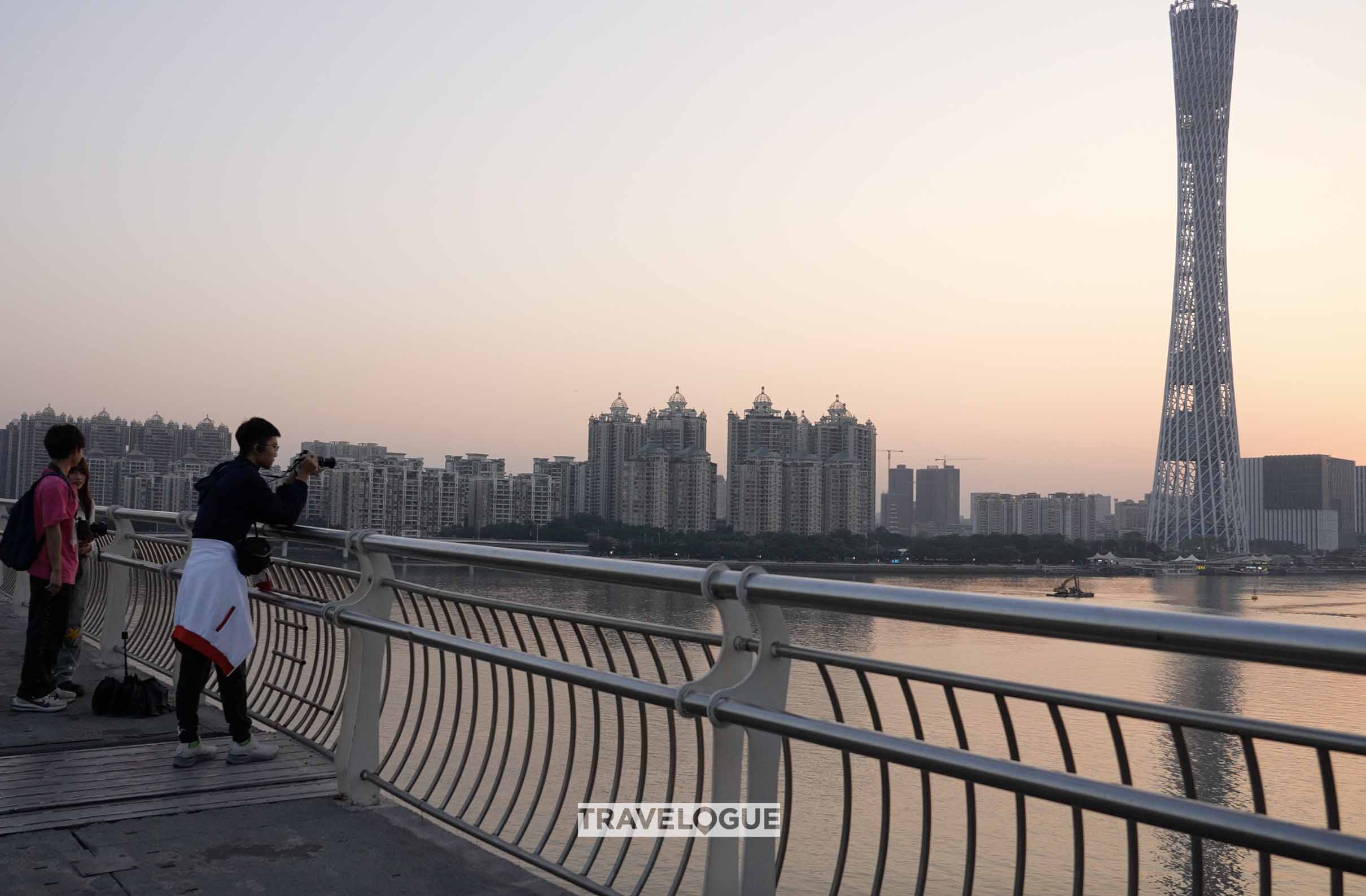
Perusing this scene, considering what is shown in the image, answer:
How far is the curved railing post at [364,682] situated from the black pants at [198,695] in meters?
0.51

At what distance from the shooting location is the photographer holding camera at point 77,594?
5.34 meters

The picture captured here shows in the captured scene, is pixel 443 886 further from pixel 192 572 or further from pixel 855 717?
pixel 855 717

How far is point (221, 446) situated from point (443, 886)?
9170 centimetres

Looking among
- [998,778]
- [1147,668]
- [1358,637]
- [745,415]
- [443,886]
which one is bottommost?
[1147,668]

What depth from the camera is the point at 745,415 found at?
412ft

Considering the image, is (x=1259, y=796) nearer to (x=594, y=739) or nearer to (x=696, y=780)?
(x=696, y=780)

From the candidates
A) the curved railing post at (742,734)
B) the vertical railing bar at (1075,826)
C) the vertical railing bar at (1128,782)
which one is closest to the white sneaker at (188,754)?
the curved railing post at (742,734)

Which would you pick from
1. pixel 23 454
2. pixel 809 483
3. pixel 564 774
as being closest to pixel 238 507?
pixel 564 774

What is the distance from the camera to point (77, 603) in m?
5.59

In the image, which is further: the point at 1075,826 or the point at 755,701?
the point at 755,701

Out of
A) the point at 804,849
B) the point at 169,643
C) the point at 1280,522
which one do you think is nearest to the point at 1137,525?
the point at 1280,522

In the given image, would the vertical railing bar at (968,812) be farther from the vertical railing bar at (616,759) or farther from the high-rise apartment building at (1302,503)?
the high-rise apartment building at (1302,503)

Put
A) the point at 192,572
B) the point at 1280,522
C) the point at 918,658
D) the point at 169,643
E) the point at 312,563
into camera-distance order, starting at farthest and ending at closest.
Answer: the point at 1280,522 → the point at 918,658 → the point at 169,643 → the point at 312,563 → the point at 192,572

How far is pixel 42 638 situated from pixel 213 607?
1744 mm
